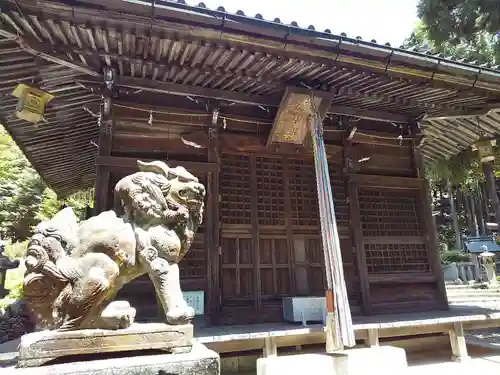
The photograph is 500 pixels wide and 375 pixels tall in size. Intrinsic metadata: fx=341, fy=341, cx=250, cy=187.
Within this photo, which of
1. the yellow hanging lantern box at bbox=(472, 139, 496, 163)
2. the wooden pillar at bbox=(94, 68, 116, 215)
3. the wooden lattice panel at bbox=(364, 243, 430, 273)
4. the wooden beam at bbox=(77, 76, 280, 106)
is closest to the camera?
the wooden pillar at bbox=(94, 68, 116, 215)

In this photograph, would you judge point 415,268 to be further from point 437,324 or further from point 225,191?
point 225,191

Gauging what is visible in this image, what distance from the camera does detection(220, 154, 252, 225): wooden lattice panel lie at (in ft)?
21.0

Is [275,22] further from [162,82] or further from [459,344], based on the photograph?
[459,344]

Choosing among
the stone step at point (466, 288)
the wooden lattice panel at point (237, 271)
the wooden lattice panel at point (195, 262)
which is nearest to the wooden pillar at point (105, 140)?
the wooden lattice panel at point (195, 262)

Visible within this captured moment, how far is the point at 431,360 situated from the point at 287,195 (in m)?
4.00

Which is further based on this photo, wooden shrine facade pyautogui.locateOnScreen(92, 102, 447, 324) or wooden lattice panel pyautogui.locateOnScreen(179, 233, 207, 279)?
wooden shrine facade pyautogui.locateOnScreen(92, 102, 447, 324)

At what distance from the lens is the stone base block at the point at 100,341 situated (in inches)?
89.7

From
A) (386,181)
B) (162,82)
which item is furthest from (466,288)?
(162,82)

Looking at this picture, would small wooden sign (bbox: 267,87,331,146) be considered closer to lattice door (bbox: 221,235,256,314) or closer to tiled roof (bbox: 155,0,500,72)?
tiled roof (bbox: 155,0,500,72)

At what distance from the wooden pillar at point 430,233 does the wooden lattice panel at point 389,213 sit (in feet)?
0.50

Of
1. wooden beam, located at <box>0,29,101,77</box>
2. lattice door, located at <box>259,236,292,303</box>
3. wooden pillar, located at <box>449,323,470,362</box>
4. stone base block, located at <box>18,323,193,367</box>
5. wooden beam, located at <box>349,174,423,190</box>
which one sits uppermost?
wooden beam, located at <box>0,29,101,77</box>

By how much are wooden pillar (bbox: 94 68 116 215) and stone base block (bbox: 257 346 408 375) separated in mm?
3468

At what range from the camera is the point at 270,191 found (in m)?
6.77

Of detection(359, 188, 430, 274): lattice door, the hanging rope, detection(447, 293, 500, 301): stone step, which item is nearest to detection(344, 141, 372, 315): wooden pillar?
detection(359, 188, 430, 274): lattice door
